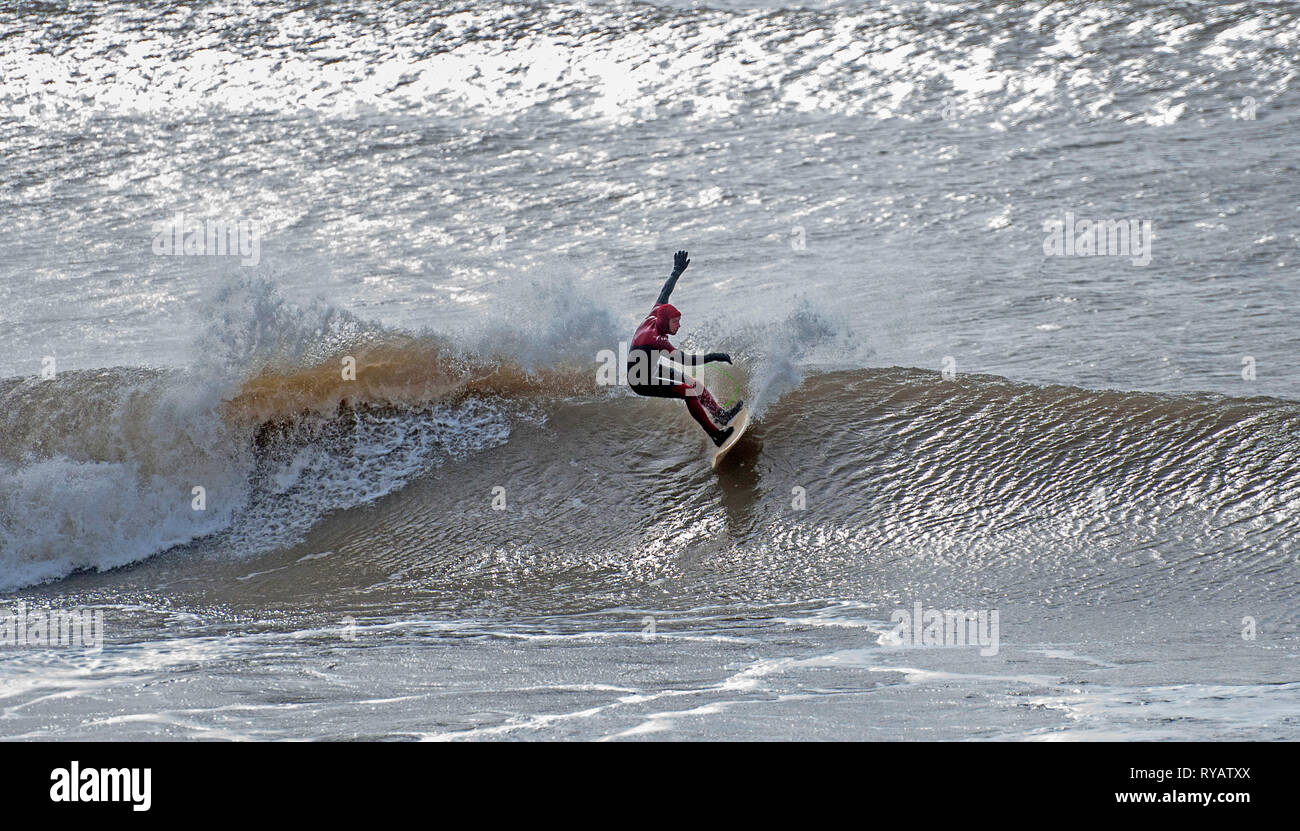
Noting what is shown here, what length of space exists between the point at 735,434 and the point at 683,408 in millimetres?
852

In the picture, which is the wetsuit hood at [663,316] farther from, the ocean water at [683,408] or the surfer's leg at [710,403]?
the ocean water at [683,408]

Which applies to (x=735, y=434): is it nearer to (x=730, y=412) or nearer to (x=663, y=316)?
(x=730, y=412)

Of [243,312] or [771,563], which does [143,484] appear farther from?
[771,563]

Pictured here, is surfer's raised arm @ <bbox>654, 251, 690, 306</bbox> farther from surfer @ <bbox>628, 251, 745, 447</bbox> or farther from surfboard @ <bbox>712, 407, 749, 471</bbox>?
surfboard @ <bbox>712, 407, 749, 471</bbox>

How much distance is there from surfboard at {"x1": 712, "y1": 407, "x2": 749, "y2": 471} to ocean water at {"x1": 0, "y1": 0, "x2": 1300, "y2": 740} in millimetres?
151

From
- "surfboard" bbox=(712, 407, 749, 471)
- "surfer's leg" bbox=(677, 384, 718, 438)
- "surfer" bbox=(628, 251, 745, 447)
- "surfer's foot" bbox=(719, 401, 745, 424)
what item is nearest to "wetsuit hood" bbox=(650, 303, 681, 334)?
"surfer" bbox=(628, 251, 745, 447)

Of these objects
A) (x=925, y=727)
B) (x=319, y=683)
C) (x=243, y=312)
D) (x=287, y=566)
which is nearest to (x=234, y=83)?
(x=243, y=312)

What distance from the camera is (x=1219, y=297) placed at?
11.1m

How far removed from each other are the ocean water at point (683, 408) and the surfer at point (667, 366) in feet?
1.37

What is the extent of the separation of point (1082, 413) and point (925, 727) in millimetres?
4956

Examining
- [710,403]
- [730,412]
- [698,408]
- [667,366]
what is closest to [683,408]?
[730,412]

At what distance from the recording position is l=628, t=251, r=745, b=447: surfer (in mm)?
8258

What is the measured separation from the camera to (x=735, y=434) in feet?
30.7

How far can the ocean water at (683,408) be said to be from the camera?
5.94 metres
